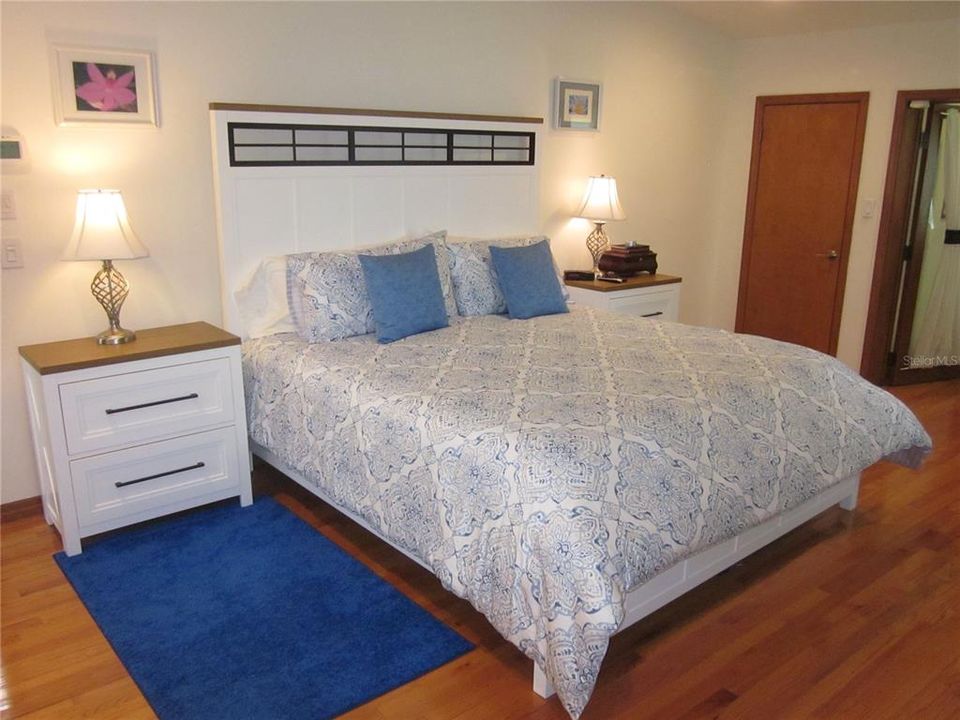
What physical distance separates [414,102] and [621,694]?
2.90 metres

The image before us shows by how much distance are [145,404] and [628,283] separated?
8.94 ft

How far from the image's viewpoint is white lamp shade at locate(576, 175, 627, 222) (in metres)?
4.57

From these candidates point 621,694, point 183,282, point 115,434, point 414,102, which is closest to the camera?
point 621,694

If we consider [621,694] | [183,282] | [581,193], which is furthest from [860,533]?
[183,282]

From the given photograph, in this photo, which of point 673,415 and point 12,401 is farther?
point 12,401

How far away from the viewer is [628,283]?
4.50 metres

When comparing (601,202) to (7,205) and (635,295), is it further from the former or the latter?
(7,205)

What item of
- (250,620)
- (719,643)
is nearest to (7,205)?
(250,620)

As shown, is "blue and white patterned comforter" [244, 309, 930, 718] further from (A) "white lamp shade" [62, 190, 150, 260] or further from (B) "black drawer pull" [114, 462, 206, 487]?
A: (A) "white lamp shade" [62, 190, 150, 260]

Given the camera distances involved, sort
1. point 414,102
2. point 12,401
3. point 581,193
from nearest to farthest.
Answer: point 12,401
point 414,102
point 581,193

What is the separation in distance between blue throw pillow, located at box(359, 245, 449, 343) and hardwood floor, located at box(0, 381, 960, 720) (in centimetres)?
82

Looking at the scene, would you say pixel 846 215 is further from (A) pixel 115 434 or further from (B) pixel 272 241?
(A) pixel 115 434

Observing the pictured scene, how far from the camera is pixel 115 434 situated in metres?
2.82

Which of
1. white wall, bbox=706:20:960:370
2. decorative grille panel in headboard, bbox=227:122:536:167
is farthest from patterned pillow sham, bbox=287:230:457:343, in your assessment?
white wall, bbox=706:20:960:370
